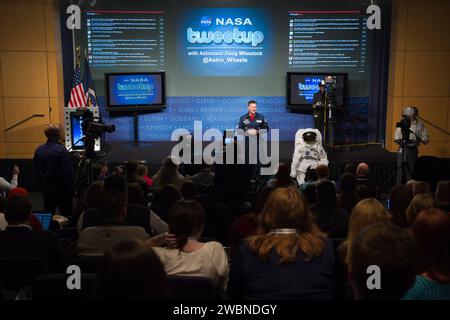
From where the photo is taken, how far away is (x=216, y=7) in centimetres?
1094

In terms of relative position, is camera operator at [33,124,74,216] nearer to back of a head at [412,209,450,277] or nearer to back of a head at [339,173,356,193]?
back of a head at [339,173,356,193]

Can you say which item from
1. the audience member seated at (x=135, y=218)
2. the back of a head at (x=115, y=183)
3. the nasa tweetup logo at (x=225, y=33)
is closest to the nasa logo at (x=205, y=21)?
the nasa tweetup logo at (x=225, y=33)

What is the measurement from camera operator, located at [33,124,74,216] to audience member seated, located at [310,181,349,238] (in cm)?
328

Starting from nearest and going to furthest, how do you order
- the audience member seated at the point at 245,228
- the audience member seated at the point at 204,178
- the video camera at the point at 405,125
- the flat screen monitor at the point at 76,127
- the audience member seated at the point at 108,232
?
the audience member seated at the point at 108,232
the audience member seated at the point at 245,228
the audience member seated at the point at 204,178
the video camera at the point at 405,125
the flat screen monitor at the point at 76,127

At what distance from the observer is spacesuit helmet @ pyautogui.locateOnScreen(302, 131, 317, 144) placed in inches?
326

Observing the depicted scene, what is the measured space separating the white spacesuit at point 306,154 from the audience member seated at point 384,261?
251 inches

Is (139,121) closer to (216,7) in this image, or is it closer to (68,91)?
(68,91)

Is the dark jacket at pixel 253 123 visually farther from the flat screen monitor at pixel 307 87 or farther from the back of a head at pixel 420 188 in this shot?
the back of a head at pixel 420 188

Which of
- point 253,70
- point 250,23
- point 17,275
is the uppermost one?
point 250,23

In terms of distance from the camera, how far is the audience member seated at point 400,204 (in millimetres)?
3984

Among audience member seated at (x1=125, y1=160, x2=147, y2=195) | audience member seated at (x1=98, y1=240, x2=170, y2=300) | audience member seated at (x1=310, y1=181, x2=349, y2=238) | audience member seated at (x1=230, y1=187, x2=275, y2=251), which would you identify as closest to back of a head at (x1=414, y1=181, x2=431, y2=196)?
audience member seated at (x1=310, y1=181, x2=349, y2=238)

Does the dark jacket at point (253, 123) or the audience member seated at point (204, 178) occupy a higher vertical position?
the dark jacket at point (253, 123)
